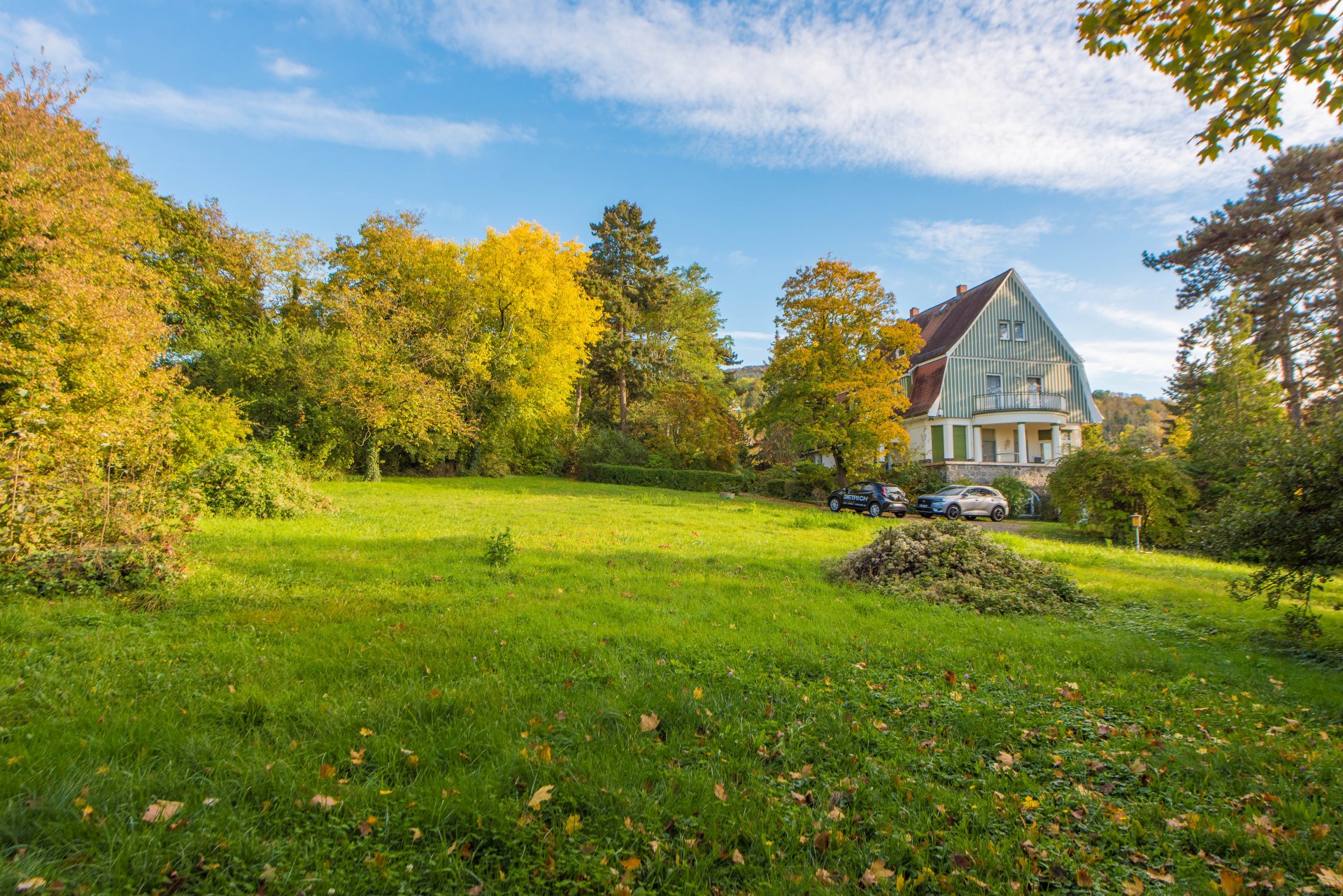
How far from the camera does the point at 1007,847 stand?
2.53m

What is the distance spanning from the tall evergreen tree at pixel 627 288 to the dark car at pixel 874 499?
15491mm

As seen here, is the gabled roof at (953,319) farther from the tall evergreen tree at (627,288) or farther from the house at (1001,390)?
the tall evergreen tree at (627,288)

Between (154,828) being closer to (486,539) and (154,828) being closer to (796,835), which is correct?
(796,835)

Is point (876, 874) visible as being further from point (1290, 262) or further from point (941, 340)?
point (941, 340)

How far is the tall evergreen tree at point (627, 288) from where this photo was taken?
118 feet

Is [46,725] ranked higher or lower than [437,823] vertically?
higher

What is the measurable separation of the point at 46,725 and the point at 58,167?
55.1 ft

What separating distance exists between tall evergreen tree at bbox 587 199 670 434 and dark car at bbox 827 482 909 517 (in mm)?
15491

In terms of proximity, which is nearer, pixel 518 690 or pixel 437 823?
pixel 437 823

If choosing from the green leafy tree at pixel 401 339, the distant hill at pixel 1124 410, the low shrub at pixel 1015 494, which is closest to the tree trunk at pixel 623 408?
the green leafy tree at pixel 401 339

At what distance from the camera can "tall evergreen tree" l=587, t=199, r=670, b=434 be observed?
1419 inches

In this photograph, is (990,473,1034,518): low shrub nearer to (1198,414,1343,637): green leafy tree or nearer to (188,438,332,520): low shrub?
(1198,414,1343,637): green leafy tree

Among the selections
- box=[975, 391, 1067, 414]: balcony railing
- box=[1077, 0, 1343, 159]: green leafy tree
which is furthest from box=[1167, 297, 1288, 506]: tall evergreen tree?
box=[1077, 0, 1343, 159]: green leafy tree

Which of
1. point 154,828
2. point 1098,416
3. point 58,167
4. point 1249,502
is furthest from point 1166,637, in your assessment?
point 1098,416
